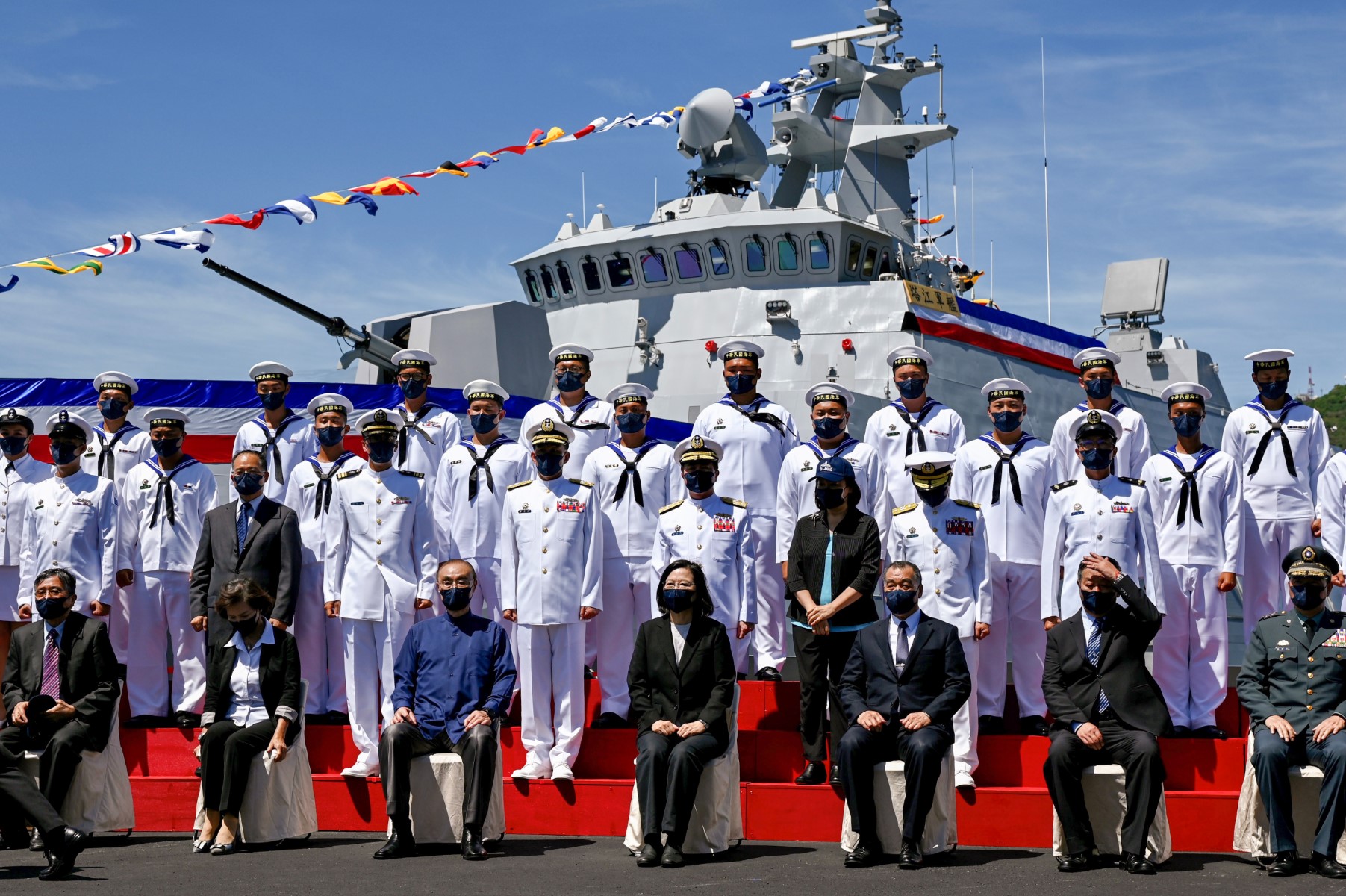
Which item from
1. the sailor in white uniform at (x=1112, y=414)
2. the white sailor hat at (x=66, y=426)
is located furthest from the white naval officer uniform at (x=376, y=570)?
the sailor in white uniform at (x=1112, y=414)

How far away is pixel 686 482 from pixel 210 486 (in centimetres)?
293

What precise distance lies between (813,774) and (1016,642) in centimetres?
146

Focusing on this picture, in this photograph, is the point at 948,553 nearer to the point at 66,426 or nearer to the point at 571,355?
the point at 571,355

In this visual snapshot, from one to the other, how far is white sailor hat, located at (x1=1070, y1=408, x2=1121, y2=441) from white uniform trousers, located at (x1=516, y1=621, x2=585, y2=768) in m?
2.79

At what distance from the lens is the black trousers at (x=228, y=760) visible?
6.86m

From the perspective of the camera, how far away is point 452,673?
22.9 ft

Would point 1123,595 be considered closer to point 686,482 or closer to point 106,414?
point 686,482

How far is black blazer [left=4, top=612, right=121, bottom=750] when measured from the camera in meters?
7.15

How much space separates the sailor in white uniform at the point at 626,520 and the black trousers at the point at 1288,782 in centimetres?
327

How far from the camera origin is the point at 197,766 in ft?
26.1

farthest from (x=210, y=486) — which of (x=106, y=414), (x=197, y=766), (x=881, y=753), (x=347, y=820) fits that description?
(x=881, y=753)

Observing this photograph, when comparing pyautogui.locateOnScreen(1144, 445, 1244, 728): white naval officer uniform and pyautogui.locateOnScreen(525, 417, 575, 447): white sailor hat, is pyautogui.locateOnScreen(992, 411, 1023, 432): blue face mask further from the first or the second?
pyautogui.locateOnScreen(525, 417, 575, 447): white sailor hat

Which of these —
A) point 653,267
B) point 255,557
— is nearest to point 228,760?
point 255,557

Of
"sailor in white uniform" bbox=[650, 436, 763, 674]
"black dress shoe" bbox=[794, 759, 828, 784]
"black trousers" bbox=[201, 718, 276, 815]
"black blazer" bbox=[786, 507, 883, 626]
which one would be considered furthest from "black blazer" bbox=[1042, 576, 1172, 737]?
"black trousers" bbox=[201, 718, 276, 815]
